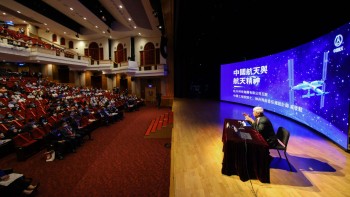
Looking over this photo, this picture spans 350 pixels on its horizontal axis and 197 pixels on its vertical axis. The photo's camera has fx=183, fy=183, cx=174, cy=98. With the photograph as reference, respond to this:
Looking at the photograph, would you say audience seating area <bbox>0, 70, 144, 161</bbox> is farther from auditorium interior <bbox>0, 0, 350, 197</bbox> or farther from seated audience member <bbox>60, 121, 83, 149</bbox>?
seated audience member <bbox>60, 121, 83, 149</bbox>

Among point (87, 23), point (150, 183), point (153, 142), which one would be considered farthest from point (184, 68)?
point (150, 183)

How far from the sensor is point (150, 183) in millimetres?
3836

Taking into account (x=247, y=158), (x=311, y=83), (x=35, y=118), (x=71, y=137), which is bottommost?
(x=71, y=137)

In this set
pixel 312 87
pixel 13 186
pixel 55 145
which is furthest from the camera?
pixel 312 87

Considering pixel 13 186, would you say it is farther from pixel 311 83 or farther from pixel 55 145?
pixel 311 83

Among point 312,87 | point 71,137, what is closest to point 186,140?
point 71,137

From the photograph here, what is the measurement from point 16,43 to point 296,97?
16423 millimetres

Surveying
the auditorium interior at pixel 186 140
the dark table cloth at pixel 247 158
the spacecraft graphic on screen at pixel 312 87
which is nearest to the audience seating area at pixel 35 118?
the auditorium interior at pixel 186 140

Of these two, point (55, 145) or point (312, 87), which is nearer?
point (55, 145)

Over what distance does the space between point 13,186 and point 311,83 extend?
298 inches

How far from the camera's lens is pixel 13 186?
3127 mm

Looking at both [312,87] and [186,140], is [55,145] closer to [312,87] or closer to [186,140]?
[186,140]

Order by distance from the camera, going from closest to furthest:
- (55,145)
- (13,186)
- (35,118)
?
(13,186) < (55,145) < (35,118)

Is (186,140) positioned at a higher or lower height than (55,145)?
higher
